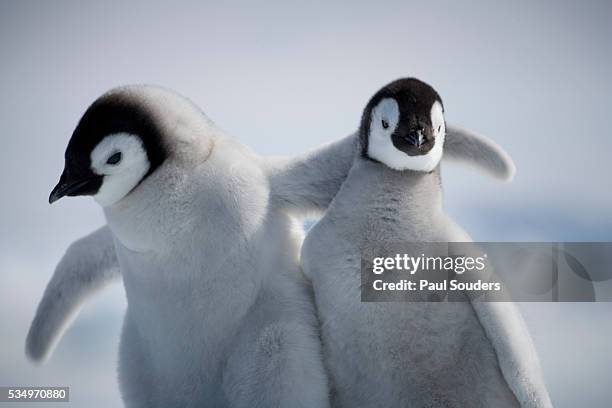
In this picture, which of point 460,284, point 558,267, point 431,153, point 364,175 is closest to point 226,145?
point 364,175

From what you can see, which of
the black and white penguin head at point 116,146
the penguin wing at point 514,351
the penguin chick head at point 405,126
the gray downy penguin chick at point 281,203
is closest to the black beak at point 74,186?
the black and white penguin head at point 116,146

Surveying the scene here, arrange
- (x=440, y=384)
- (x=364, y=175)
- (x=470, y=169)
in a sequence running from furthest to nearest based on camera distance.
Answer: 1. (x=470, y=169)
2. (x=364, y=175)
3. (x=440, y=384)

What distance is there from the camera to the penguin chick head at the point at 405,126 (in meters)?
1.89

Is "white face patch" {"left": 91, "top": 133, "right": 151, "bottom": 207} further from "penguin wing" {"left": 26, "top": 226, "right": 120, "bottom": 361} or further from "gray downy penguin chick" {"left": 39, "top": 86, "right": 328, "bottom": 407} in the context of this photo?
"penguin wing" {"left": 26, "top": 226, "right": 120, "bottom": 361}

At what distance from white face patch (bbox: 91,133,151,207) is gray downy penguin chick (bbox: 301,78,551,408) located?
0.49m

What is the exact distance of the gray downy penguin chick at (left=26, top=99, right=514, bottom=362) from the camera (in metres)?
2.15

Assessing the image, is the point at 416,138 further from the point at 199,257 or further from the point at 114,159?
the point at 114,159

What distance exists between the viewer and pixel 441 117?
1966 millimetres

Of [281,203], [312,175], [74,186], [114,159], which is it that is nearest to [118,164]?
[114,159]

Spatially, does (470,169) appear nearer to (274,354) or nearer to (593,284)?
(593,284)

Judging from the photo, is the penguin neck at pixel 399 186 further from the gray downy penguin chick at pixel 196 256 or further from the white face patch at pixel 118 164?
the white face patch at pixel 118 164

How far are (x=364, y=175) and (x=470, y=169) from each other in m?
0.50

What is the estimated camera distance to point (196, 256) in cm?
195

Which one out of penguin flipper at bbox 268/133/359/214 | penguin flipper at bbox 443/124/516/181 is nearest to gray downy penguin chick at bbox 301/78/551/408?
penguin flipper at bbox 268/133/359/214
